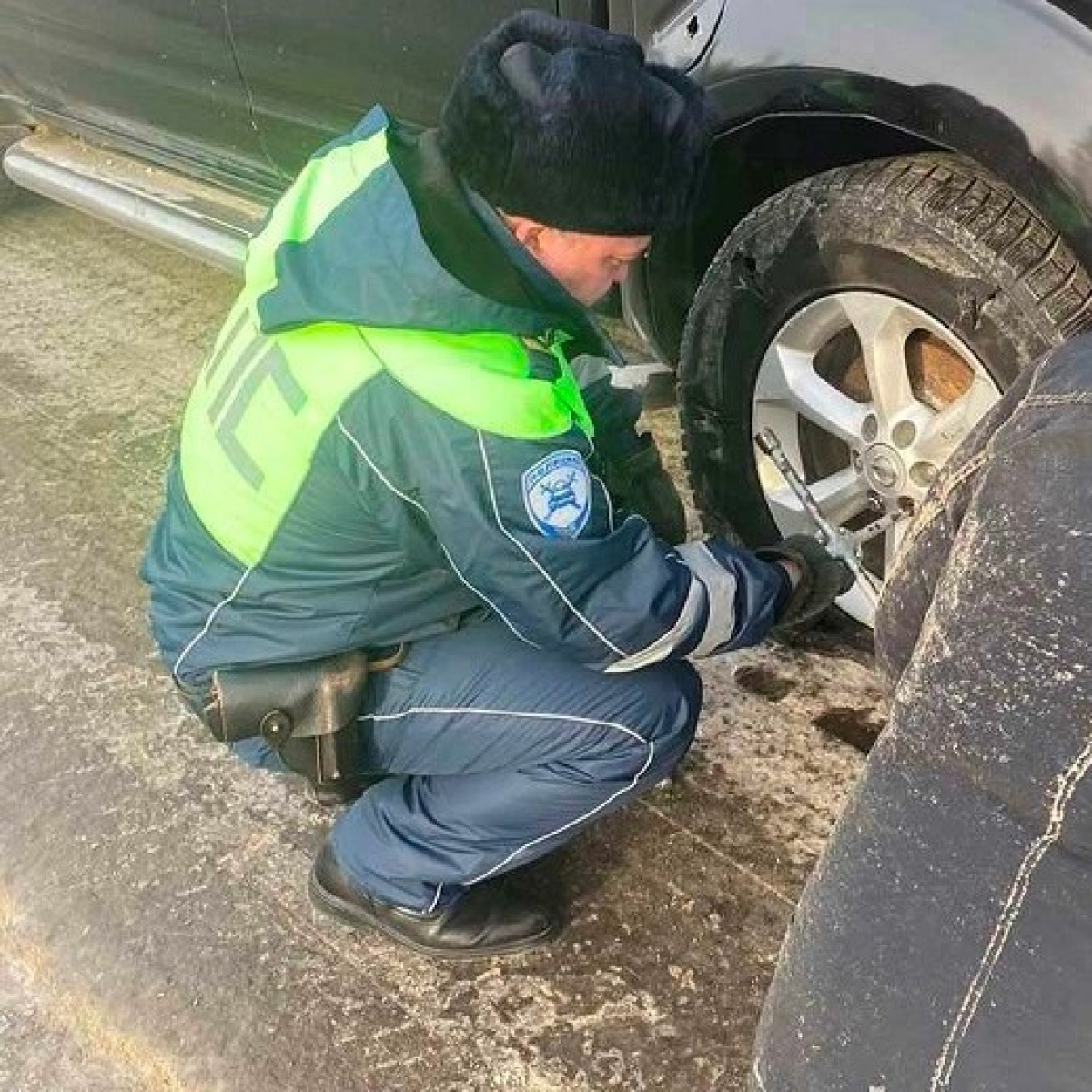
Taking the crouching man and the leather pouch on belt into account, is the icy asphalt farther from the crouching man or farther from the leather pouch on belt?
the leather pouch on belt

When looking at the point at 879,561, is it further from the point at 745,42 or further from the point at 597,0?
the point at 597,0

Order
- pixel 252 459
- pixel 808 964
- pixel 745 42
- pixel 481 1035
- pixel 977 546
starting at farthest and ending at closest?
1. pixel 745 42
2. pixel 481 1035
3. pixel 252 459
4. pixel 808 964
5. pixel 977 546

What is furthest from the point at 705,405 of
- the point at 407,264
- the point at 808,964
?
the point at 808,964

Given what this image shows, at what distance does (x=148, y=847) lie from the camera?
8.31 feet

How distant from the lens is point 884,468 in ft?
7.94

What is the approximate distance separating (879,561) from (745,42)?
2.98 feet

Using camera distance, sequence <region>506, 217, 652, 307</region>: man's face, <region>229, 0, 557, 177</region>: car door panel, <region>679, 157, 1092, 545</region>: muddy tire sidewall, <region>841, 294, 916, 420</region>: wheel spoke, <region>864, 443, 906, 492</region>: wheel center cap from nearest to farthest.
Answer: <region>506, 217, 652, 307</region>: man's face → <region>679, 157, 1092, 545</region>: muddy tire sidewall → <region>841, 294, 916, 420</region>: wheel spoke → <region>864, 443, 906, 492</region>: wheel center cap → <region>229, 0, 557, 177</region>: car door panel

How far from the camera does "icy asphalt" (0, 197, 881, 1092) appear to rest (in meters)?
2.13

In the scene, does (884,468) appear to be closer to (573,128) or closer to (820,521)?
(820,521)

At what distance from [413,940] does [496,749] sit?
14.3 inches

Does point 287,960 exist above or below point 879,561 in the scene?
below

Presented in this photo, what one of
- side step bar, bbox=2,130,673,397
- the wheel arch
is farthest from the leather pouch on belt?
side step bar, bbox=2,130,673,397

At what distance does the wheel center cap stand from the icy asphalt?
440 millimetres

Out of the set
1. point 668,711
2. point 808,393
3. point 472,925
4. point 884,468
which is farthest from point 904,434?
point 472,925
